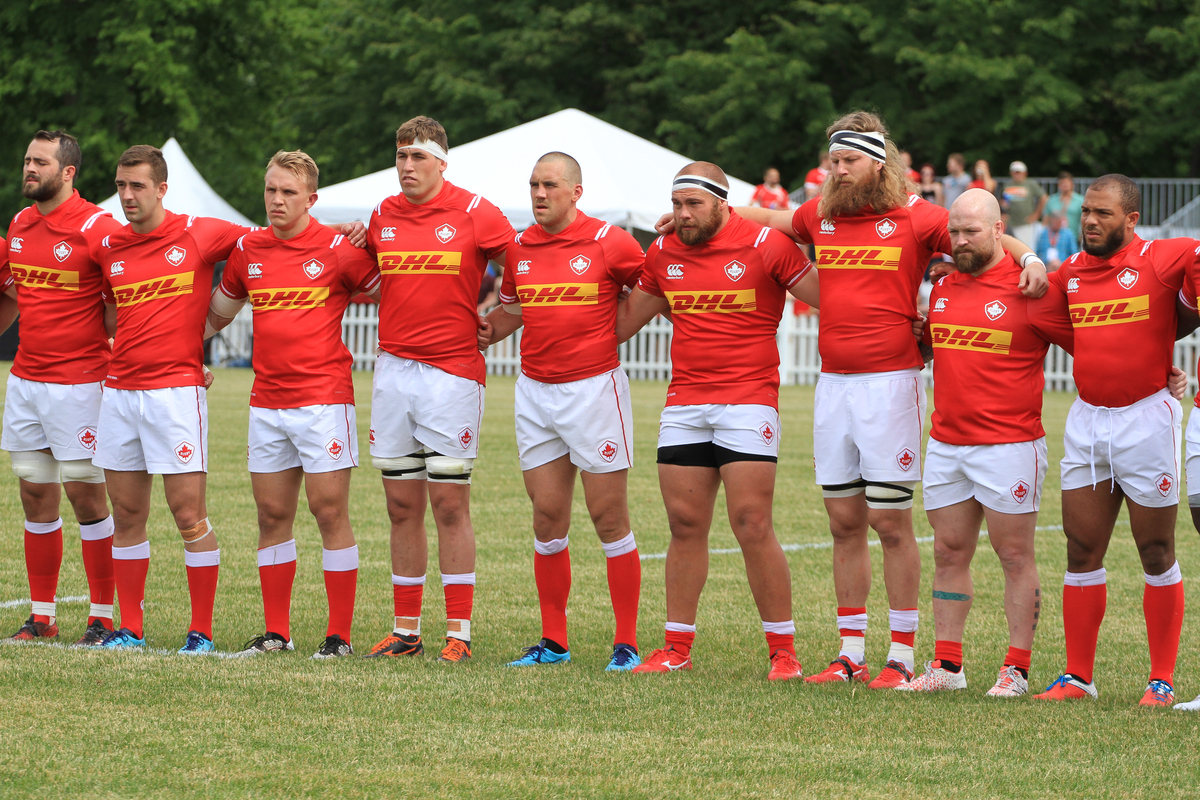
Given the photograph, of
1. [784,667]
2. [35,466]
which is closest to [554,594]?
[784,667]

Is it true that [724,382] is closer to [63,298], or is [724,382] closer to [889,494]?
[889,494]

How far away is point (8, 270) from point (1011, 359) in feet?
16.4

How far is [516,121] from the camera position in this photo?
1566 inches

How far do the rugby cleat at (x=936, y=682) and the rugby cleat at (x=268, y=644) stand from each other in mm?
2861

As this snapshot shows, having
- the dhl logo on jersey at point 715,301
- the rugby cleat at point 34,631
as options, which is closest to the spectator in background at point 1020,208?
the dhl logo on jersey at point 715,301

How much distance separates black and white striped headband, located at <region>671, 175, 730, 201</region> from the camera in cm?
659

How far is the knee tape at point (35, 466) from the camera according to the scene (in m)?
7.29

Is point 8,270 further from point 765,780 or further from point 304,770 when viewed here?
point 765,780

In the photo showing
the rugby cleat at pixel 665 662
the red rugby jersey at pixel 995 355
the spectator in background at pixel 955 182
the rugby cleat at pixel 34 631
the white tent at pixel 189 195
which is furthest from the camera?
the white tent at pixel 189 195

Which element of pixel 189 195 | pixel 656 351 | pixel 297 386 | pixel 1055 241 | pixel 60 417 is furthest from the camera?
pixel 189 195

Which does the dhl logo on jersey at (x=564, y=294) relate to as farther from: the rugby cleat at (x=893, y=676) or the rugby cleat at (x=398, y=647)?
the rugby cleat at (x=893, y=676)

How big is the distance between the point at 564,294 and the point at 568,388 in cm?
44

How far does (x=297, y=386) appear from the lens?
682 centimetres

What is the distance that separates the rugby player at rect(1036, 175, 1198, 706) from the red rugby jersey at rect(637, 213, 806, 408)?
1.24 metres
